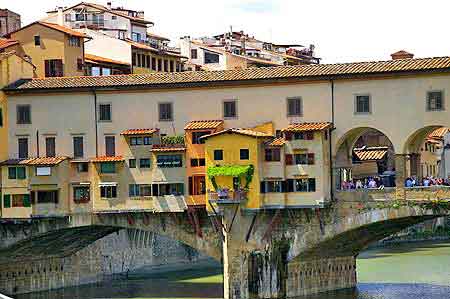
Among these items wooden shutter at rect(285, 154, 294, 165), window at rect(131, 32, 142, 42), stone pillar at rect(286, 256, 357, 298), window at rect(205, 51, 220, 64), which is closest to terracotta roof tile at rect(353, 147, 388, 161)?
window at rect(205, 51, 220, 64)

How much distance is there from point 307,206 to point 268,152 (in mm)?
2699

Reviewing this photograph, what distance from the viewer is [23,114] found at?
190 ft

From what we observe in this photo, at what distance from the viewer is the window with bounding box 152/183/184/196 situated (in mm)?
54406

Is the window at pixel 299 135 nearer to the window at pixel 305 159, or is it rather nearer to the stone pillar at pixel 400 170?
the window at pixel 305 159

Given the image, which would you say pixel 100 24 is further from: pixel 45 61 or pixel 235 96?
pixel 235 96

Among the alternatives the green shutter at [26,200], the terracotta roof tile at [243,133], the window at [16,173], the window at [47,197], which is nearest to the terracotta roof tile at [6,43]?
the window at [16,173]

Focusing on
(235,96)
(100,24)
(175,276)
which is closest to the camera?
(235,96)

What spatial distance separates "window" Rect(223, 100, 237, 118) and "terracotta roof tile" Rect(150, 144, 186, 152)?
2.25m

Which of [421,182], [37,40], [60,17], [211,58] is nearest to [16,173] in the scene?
A: [37,40]

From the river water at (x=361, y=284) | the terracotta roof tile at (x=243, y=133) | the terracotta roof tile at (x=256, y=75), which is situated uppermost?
the terracotta roof tile at (x=256, y=75)

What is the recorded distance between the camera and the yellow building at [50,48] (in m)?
68.9

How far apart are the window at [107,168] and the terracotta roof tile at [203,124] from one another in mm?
3750

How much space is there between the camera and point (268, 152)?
172ft

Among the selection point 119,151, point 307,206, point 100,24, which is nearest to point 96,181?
point 119,151
